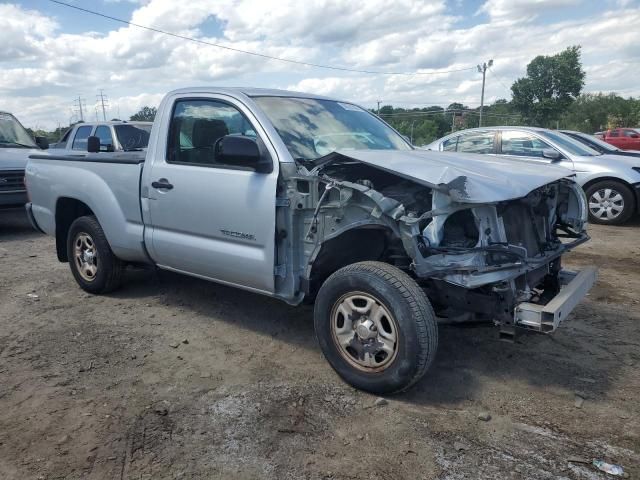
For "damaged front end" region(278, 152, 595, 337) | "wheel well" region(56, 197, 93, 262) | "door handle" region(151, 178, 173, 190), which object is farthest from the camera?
"wheel well" region(56, 197, 93, 262)

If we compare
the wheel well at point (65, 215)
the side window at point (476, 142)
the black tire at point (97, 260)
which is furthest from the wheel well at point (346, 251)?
the side window at point (476, 142)

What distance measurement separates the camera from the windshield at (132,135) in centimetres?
1071

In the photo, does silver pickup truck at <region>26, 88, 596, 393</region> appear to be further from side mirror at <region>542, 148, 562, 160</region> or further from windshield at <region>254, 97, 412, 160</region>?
side mirror at <region>542, 148, 562, 160</region>

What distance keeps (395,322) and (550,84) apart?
50205 millimetres

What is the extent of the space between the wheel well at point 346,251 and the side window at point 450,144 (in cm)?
650

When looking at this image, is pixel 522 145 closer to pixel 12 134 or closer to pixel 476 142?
pixel 476 142

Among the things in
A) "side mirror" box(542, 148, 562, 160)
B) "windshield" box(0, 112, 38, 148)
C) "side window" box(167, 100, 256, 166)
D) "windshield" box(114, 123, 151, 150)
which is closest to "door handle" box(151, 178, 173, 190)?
"side window" box(167, 100, 256, 166)

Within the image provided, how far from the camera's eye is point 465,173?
3406 millimetres

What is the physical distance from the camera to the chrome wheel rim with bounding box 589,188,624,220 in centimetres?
920

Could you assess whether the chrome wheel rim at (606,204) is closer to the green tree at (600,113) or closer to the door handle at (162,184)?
the door handle at (162,184)

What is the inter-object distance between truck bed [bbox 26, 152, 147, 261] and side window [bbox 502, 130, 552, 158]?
6.46 metres

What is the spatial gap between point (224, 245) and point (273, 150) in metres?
0.85

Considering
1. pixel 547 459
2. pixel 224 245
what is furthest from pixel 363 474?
pixel 224 245

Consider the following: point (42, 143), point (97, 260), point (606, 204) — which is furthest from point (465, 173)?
point (42, 143)
